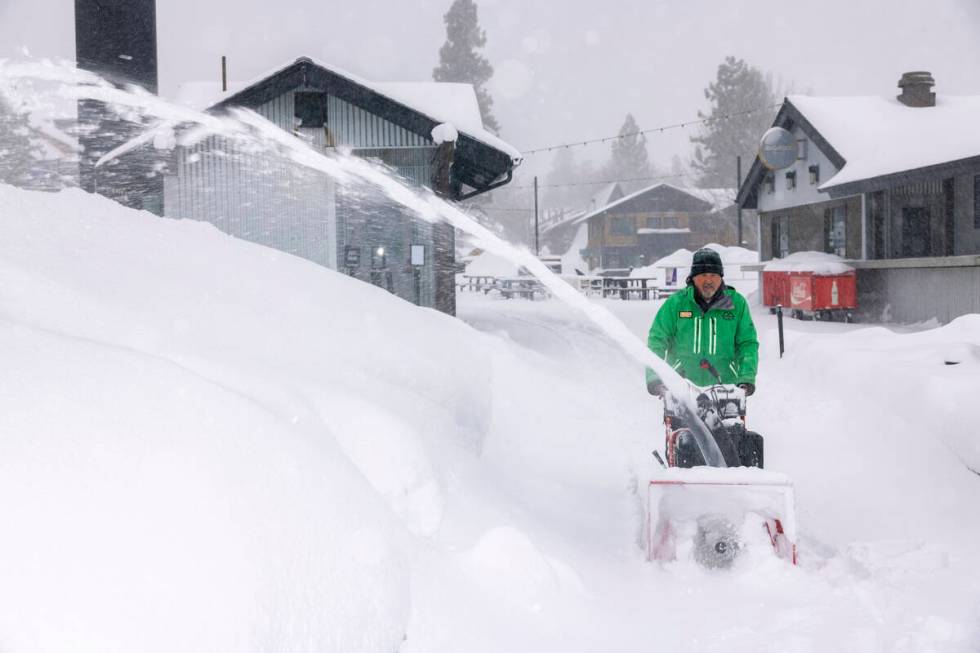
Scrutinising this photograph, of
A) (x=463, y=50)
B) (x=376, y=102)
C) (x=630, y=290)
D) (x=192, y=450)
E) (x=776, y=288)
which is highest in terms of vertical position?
(x=463, y=50)

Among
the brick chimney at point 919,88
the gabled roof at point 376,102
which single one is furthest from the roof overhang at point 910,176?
the gabled roof at point 376,102

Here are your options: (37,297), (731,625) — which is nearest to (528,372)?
(731,625)

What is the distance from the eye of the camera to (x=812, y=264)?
22328 millimetres

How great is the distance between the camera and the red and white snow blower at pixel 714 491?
14.6 feet

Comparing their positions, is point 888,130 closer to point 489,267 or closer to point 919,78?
point 919,78

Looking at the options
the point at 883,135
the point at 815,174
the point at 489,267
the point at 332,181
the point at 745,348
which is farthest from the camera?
the point at 489,267

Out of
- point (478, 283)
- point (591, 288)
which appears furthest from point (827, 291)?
point (478, 283)

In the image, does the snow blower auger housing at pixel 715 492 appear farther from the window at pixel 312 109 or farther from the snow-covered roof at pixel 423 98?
the window at pixel 312 109

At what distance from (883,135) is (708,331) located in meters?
20.5

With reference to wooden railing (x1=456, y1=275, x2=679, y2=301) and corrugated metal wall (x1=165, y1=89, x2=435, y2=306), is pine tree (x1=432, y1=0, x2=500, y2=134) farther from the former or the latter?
corrugated metal wall (x1=165, y1=89, x2=435, y2=306)

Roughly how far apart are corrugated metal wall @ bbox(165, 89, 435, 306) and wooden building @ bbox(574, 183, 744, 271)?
4774 centimetres

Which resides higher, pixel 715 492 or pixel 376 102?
pixel 376 102

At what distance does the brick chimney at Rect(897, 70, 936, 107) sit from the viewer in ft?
80.4

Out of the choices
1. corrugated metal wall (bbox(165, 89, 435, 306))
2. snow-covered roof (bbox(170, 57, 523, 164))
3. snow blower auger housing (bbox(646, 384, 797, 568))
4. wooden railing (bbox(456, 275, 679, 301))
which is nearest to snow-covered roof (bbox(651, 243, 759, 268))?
wooden railing (bbox(456, 275, 679, 301))
